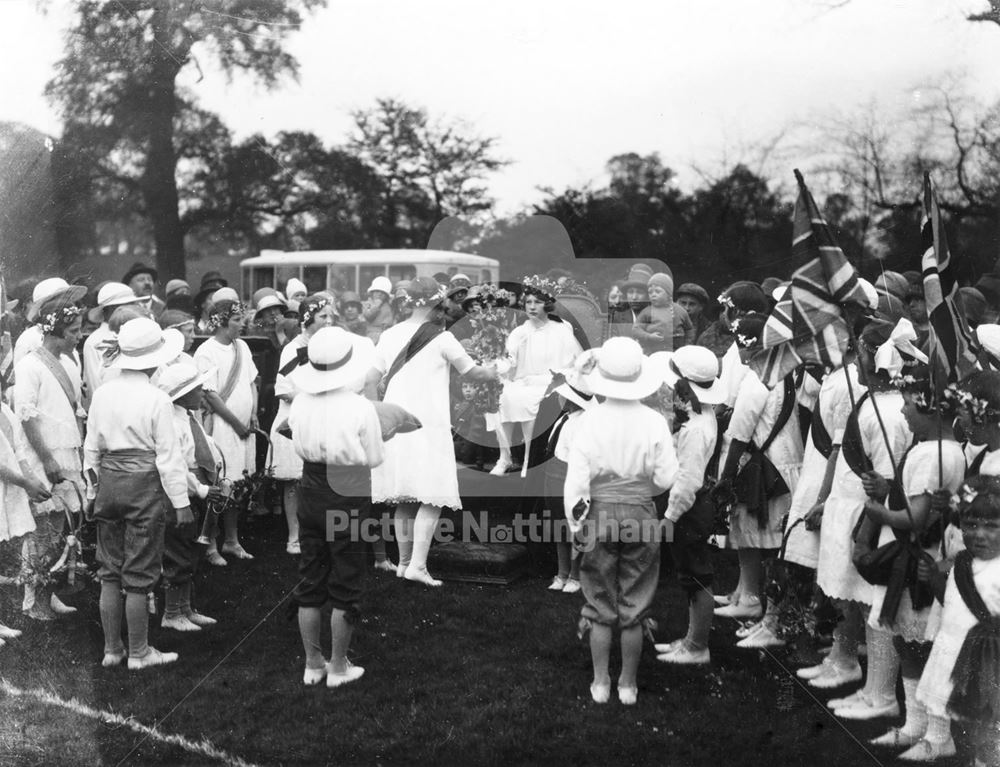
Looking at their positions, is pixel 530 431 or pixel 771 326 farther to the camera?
pixel 530 431

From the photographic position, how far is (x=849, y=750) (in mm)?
3615

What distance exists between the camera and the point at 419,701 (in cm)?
412

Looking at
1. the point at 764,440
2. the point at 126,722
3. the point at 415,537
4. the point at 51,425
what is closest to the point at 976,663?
the point at 764,440

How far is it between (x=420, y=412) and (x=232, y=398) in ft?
4.89

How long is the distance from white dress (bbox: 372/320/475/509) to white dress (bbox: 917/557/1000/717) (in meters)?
3.35

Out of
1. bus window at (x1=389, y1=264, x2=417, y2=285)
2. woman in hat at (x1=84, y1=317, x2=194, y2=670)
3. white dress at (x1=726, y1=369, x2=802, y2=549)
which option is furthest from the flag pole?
bus window at (x1=389, y1=264, x2=417, y2=285)

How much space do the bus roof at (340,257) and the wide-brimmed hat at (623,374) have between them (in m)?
3.97

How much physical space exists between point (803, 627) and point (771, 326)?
1.55 metres

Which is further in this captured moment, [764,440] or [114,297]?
[114,297]

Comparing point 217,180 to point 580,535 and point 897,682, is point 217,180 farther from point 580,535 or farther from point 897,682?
point 897,682

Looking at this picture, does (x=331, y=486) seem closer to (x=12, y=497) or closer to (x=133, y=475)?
(x=133, y=475)

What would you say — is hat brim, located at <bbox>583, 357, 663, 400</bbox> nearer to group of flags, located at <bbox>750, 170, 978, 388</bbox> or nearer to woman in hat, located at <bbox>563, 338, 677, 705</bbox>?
woman in hat, located at <bbox>563, 338, 677, 705</bbox>

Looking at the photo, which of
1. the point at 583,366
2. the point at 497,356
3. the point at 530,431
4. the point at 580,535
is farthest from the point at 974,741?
the point at 497,356

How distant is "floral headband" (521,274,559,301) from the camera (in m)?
6.77
